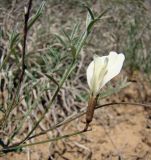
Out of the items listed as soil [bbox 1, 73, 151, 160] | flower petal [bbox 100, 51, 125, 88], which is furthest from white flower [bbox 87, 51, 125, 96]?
soil [bbox 1, 73, 151, 160]

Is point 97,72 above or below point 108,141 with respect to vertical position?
above

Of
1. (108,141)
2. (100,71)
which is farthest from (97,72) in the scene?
(108,141)

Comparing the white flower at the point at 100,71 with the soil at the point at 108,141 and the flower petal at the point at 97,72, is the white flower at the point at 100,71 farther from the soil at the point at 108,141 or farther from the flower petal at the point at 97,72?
the soil at the point at 108,141

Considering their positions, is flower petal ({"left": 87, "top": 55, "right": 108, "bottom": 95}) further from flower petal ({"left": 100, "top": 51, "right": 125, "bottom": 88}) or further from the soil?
the soil

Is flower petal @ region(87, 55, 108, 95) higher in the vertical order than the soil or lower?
higher

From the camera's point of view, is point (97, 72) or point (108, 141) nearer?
point (97, 72)

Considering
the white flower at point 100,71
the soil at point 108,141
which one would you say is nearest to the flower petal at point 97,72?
the white flower at point 100,71

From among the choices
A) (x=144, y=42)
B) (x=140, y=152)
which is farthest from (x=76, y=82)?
(x=144, y=42)

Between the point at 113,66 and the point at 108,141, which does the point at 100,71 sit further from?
the point at 108,141

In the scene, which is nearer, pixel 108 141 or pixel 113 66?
pixel 113 66

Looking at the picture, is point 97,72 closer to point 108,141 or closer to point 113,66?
point 113,66

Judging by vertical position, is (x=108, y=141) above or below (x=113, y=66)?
below

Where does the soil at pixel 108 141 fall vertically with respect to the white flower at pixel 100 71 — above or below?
below
